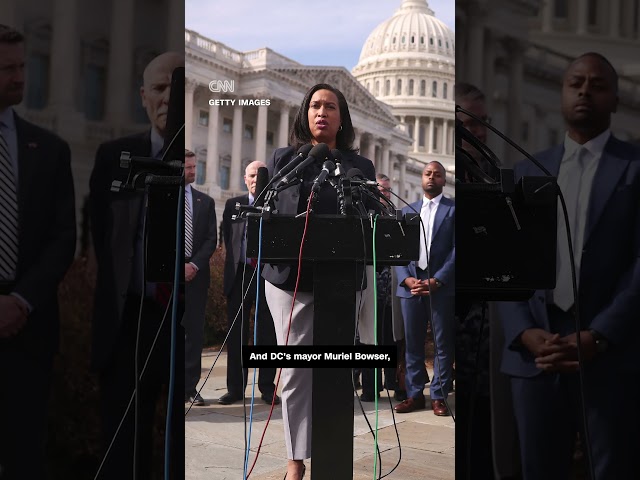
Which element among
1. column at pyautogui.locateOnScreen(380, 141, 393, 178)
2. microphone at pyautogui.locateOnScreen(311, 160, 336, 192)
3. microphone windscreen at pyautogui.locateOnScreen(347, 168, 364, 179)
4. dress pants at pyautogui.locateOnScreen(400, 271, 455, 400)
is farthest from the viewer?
dress pants at pyautogui.locateOnScreen(400, 271, 455, 400)

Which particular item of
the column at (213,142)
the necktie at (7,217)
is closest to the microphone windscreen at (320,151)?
the column at (213,142)

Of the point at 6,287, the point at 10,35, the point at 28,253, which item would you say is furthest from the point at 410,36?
the point at 6,287

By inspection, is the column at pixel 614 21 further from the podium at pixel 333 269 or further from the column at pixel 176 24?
the column at pixel 176 24

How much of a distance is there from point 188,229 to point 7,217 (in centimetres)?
80

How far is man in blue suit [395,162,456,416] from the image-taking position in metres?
3.66

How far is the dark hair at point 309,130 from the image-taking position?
3.63 meters

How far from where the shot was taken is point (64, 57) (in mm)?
3830

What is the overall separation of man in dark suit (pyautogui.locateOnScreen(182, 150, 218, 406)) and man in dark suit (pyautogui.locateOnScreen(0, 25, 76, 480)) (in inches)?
20.8

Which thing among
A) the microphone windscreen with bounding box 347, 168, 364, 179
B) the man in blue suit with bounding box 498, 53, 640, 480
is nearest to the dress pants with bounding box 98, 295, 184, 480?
the microphone windscreen with bounding box 347, 168, 364, 179

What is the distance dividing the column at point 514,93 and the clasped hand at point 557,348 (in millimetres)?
753

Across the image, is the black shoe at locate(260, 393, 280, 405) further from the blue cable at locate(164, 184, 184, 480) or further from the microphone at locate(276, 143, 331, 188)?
the microphone at locate(276, 143, 331, 188)

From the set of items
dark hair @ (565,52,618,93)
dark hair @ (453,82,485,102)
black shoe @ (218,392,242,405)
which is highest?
dark hair @ (565,52,618,93)

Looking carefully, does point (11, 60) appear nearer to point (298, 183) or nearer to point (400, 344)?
point (298, 183)

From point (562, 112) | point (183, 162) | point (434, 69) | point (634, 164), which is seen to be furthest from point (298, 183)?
point (634, 164)
